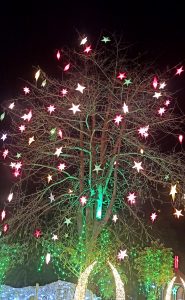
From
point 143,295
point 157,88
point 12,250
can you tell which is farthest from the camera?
point 143,295

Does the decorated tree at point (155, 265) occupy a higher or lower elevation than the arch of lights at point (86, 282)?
higher

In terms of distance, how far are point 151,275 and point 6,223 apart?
1035 cm

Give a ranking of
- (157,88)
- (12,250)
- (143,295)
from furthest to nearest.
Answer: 1. (143,295)
2. (12,250)
3. (157,88)

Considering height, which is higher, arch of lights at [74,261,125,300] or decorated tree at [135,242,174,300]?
decorated tree at [135,242,174,300]

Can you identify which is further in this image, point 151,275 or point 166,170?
point 151,275

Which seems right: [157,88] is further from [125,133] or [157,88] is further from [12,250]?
[12,250]

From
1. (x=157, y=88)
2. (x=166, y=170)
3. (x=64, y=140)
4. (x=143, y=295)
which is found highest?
(x=157, y=88)

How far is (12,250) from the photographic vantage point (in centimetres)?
2239

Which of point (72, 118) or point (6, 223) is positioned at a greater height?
point (72, 118)

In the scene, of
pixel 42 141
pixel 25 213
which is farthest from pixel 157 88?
pixel 25 213

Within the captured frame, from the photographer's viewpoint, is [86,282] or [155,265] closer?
[86,282]

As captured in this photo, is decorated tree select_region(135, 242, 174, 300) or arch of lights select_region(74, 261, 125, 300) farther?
decorated tree select_region(135, 242, 174, 300)

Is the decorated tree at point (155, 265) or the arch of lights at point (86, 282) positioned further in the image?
the decorated tree at point (155, 265)

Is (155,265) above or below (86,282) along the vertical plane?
above
